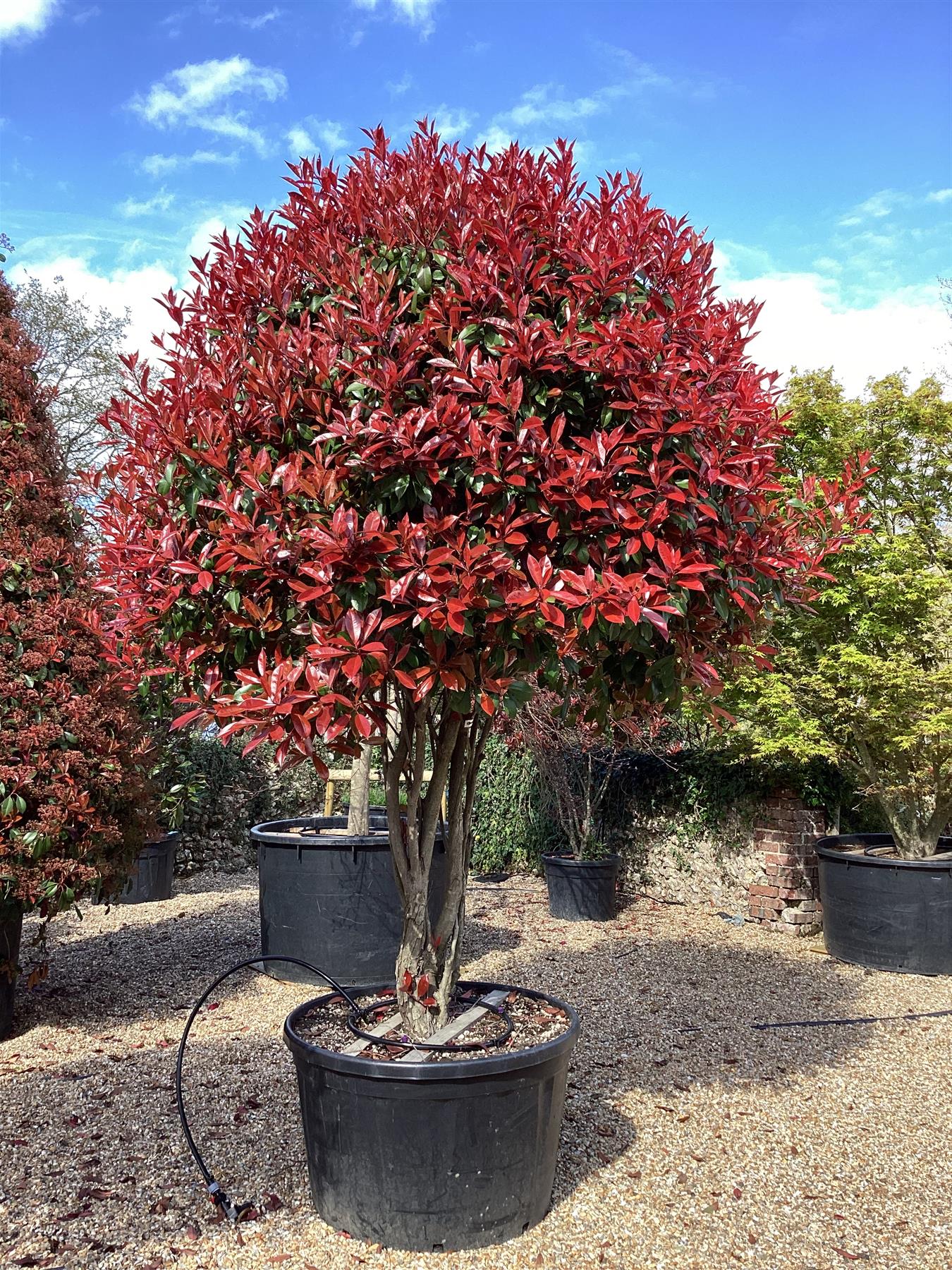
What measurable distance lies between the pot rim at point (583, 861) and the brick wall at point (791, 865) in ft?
4.18

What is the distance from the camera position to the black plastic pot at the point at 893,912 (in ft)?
19.7

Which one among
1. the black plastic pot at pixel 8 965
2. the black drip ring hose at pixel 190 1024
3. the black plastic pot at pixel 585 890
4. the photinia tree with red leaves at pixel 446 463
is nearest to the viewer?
the photinia tree with red leaves at pixel 446 463

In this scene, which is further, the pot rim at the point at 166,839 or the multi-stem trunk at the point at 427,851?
the pot rim at the point at 166,839

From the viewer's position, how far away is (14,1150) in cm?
342

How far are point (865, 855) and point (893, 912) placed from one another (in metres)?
0.43

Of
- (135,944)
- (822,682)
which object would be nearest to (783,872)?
(822,682)

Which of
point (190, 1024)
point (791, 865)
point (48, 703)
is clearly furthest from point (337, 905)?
point (791, 865)

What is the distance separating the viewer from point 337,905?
5.45 m

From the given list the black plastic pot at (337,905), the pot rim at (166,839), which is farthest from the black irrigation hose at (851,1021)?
the pot rim at (166,839)

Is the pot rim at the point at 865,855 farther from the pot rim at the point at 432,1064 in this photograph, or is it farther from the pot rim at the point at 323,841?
the pot rim at the point at 432,1064

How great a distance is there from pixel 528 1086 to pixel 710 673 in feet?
4.46

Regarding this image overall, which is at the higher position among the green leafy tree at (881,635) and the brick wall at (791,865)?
the green leafy tree at (881,635)

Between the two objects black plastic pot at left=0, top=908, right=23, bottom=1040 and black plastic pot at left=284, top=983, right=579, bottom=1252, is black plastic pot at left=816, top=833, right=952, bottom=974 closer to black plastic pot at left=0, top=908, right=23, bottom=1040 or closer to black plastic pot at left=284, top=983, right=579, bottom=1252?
black plastic pot at left=284, top=983, right=579, bottom=1252

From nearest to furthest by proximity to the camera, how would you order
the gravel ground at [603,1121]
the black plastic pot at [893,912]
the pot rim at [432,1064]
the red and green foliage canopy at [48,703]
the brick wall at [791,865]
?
the pot rim at [432,1064]
the gravel ground at [603,1121]
the red and green foliage canopy at [48,703]
the black plastic pot at [893,912]
the brick wall at [791,865]
